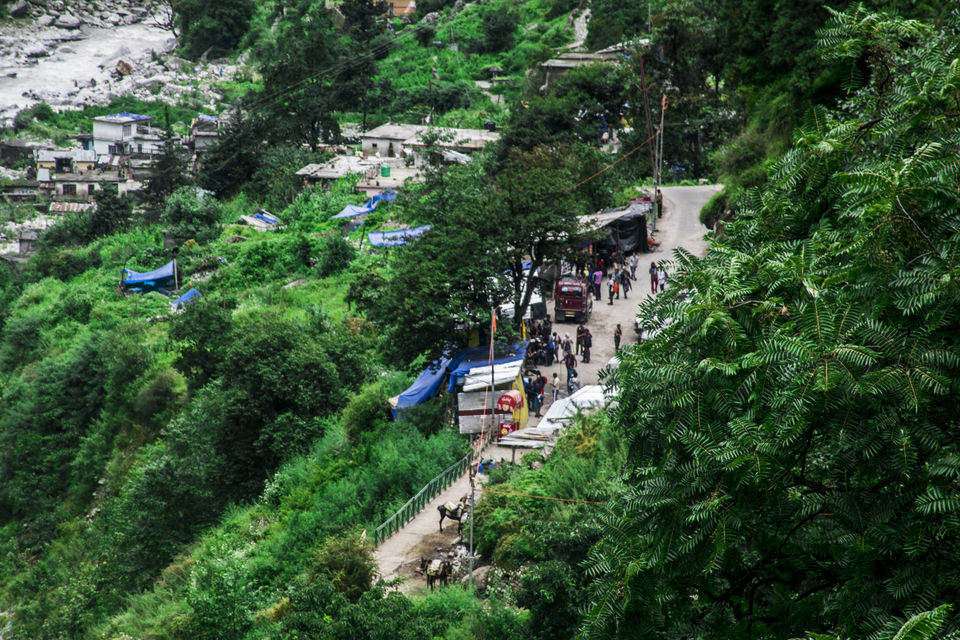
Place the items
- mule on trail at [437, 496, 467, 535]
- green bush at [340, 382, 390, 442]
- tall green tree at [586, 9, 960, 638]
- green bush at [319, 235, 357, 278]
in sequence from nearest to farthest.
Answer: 1. tall green tree at [586, 9, 960, 638]
2. mule on trail at [437, 496, 467, 535]
3. green bush at [340, 382, 390, 442]
4. green bush at [319, 235, 357, 278]

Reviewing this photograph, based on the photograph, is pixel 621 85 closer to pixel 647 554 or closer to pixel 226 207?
pixel 226 207

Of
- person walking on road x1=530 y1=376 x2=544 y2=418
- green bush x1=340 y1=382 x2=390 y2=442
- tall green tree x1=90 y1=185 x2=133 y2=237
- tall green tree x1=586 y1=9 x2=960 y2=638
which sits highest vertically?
tall green tree x1=586 y1=9 x2=960 y2=638

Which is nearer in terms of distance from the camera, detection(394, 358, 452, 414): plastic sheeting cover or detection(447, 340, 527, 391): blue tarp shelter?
detection(447, 340, 527, 391): blue tarp shelter

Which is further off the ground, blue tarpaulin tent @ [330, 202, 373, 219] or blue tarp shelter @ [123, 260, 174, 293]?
blue tarpaulin tent @ [330, 202, 373, 219]

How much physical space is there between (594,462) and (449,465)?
4.98m

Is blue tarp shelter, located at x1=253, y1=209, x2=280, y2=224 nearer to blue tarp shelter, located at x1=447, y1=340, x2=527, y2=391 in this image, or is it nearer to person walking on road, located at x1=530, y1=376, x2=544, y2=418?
blue tarp shelter, located at x1=447, y1=340, x2=527, y2=391

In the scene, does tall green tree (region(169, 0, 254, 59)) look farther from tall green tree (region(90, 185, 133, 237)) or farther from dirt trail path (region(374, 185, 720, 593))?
dirt trail path (region(374, 185, 720, 593))

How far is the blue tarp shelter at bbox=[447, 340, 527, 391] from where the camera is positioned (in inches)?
969

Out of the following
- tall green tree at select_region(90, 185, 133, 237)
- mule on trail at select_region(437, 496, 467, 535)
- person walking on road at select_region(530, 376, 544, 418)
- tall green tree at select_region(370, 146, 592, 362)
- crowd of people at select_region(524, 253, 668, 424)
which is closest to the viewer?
mule on trail at select_region(437, 496, 467, 535)

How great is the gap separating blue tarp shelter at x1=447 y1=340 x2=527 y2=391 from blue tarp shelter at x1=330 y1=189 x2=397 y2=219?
23.1m

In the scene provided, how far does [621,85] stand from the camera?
48.9m

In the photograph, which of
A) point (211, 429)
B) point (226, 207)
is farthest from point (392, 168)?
point (211, 429)

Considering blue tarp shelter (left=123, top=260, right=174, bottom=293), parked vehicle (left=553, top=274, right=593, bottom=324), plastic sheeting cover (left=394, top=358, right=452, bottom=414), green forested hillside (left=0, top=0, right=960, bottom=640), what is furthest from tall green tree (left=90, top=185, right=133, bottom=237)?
parked vehicle (left=553, top=274, right=593, bottom=324)

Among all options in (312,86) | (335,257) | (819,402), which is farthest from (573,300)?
(312,86)
